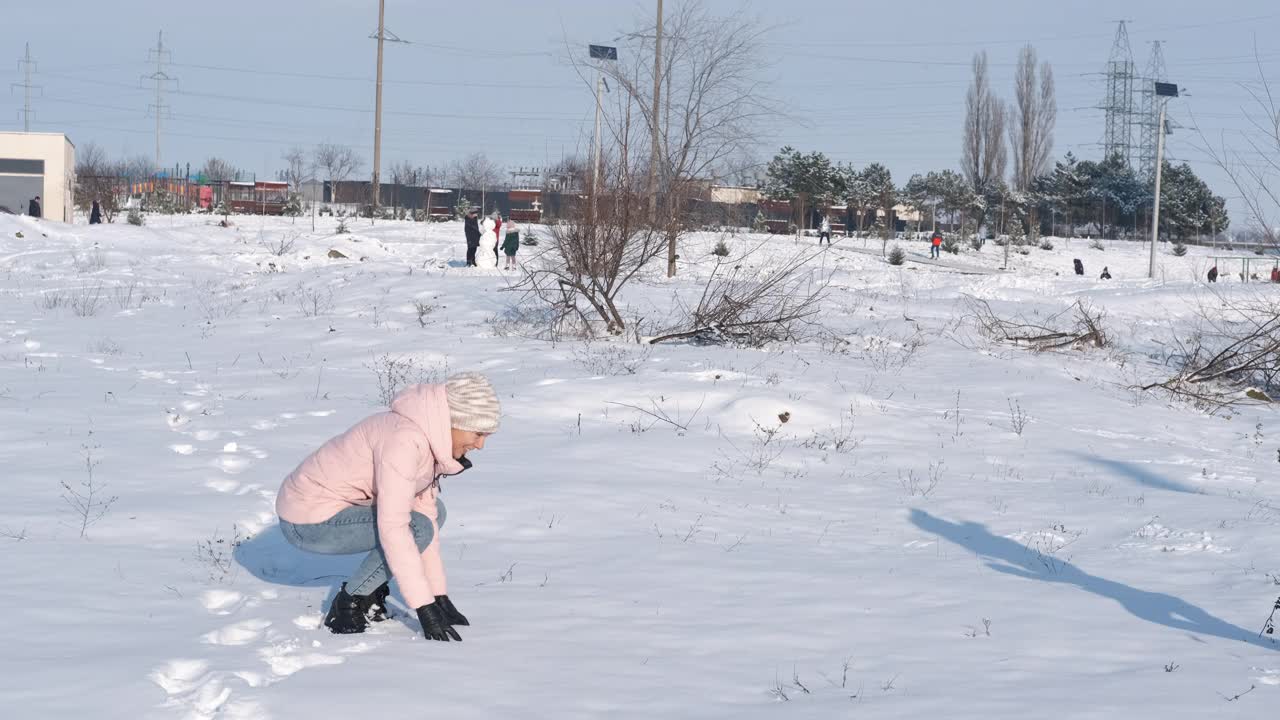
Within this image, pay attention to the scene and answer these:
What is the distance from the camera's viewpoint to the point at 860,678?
4.18 metres

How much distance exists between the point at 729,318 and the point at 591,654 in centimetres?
973

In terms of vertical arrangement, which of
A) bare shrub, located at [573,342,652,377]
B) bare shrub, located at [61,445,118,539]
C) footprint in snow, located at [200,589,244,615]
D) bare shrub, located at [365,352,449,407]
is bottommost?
footprint in snow, located at [200,589,244,615]

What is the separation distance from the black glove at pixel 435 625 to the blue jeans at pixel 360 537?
21 centimetres

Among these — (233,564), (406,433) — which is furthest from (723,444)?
(406,433)

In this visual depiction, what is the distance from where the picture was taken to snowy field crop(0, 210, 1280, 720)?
158 inches

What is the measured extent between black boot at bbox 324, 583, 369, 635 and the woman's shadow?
3.14 m

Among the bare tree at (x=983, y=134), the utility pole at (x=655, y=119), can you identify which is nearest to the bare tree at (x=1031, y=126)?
the bare tree at (x=983, y=134)

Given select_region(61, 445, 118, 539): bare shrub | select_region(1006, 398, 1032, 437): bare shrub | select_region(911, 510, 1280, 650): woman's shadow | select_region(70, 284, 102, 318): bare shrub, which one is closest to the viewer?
select_region(911, 510, 1280, 650): woman's shadow

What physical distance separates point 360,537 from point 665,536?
7.22 feet

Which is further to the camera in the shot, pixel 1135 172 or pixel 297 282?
pixel 1135 172

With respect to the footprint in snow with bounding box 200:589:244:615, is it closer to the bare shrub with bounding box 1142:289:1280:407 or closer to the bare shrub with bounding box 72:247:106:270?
the bare shrub with bounding box 1142:289:1280:407

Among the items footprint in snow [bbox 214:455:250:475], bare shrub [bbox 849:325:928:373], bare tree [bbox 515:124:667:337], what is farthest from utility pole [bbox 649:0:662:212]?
footprint in snow [bbox 214:455:250:475]

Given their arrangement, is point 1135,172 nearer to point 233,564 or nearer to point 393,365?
point 393,365

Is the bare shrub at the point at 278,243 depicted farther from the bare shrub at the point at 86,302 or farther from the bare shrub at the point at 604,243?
the bare shrub at the point at 604,243
